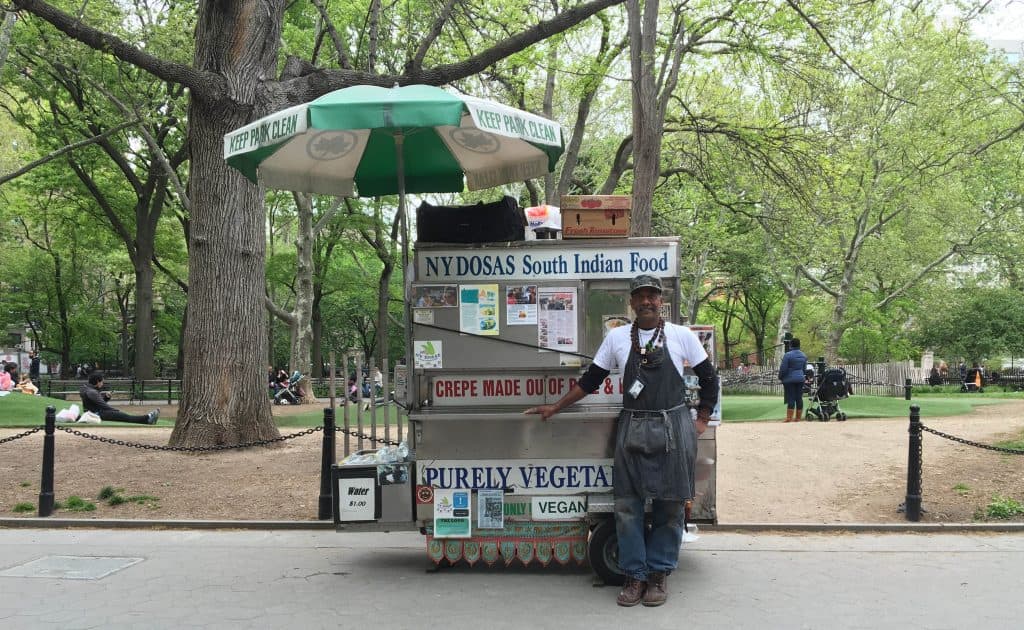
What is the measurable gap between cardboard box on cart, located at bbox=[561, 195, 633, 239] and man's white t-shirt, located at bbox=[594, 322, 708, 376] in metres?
0.88

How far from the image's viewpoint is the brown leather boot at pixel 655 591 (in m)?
5.40

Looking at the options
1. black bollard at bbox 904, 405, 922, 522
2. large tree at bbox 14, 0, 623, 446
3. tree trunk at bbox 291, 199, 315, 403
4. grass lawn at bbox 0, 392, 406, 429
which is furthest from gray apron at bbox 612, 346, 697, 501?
tree trunk at bbox 291, 199, 315, 403

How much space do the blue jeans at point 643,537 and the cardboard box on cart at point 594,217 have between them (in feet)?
6.48

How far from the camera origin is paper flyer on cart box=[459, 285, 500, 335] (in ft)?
19.9

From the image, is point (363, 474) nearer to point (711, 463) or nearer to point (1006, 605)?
point (711, 463)

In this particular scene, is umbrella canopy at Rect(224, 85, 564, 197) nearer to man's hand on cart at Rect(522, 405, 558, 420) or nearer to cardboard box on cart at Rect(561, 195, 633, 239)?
cardboard box on cart at Rect(561, 195, 633, 239)

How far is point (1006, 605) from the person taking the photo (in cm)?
538

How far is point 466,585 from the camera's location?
5.94 meters

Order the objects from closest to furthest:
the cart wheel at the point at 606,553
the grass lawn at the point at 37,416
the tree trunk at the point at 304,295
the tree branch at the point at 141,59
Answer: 1. the cart wheel at the point at 606,553
2. the tree branch at the point at 141,59
3. the grass lawn at the point at 37,416
4. the tree trunk at the point at 304,295

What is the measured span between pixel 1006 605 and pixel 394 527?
14.0ft

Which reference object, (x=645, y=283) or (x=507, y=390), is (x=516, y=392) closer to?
(x=507, y=390)

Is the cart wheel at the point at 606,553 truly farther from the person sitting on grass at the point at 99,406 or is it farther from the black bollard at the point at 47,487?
the person sitting on grass at the point at 99,406

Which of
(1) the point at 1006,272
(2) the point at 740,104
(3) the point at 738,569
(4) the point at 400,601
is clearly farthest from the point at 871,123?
(4) the point at 400,601

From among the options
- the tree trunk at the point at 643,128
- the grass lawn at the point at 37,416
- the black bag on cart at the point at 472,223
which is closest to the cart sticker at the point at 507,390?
the black bag on cart at the point at 472,223
